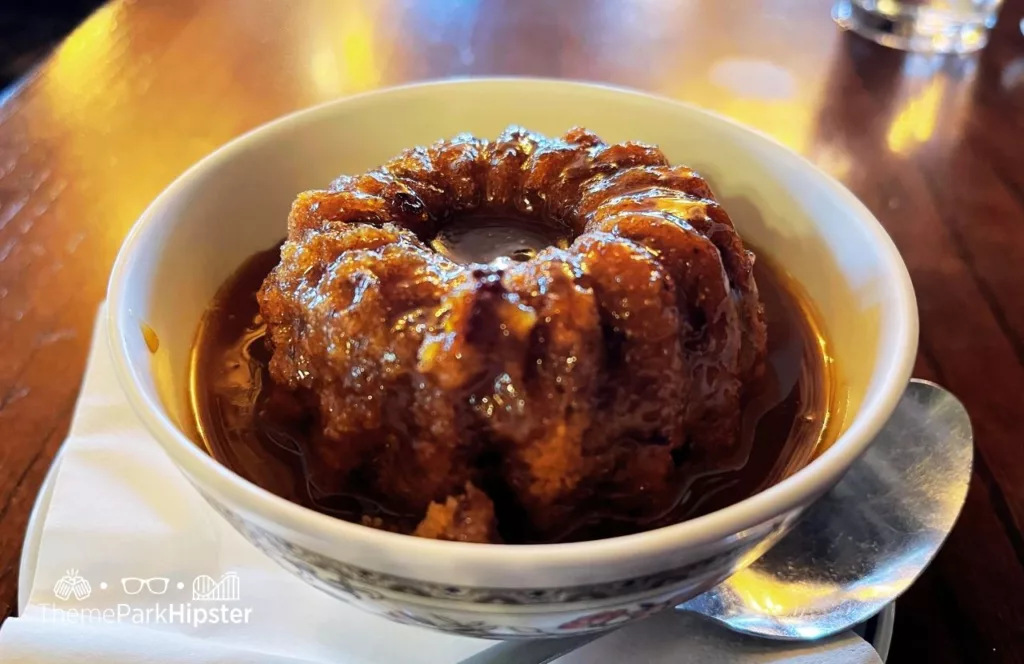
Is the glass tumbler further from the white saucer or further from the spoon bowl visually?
the white saucer

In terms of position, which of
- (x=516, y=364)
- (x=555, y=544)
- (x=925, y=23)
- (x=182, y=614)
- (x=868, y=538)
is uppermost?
(x=516, y=364)

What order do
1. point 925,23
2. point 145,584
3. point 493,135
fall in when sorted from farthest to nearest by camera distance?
point 925,23, point 493,135, point 145,584

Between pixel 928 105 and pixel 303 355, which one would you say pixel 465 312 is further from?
pixel 928 105

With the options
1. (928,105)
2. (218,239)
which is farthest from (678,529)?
(928,105)

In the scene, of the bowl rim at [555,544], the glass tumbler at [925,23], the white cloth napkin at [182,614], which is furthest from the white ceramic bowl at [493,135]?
the glass tumbler at [925,23]

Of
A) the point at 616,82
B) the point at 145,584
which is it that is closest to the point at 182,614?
the point at 145,584

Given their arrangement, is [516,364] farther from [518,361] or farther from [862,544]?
[862,544]

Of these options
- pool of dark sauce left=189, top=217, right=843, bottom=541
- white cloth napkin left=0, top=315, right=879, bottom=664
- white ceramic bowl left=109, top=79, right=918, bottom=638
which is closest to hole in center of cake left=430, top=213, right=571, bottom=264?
pool of dark sauce left=189, top=217, right=843, bottom=541
